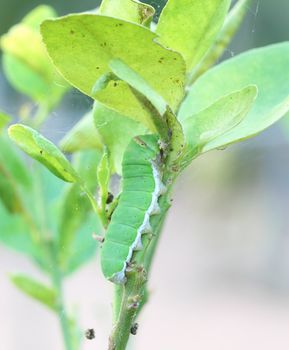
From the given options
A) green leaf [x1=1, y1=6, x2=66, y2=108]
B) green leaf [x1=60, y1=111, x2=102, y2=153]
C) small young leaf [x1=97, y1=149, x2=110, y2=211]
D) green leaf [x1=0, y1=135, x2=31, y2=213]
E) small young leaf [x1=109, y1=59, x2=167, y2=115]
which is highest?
small young leaf [x1=109, y1=59, x2=167, y2=115]

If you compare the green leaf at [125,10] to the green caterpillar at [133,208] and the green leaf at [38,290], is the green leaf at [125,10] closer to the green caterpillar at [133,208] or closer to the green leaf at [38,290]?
the green caterpillar at [133,208]

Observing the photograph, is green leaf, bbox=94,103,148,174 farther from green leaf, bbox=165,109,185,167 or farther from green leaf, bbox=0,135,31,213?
green leaf, bbox=0,135,31,213

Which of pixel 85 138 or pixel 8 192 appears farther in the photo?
pixel 8 192

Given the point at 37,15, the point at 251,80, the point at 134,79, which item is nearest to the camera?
the point at 134,79

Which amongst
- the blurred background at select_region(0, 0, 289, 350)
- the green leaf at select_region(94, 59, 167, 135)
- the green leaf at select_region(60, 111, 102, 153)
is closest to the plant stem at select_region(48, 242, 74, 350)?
the green leaf at select_region(60, 111, 102, 153)

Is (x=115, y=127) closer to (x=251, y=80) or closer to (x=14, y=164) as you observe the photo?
(x=251, y=80)

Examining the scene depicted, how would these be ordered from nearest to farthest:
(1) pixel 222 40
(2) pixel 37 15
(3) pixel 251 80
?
(3) pixel 251 80, (1) pixel 222 40, (2) pixel 37 15

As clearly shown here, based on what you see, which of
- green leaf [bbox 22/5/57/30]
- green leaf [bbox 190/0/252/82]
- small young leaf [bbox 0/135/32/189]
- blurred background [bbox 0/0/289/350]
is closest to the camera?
green leaf [bbox 190/0/252/82]

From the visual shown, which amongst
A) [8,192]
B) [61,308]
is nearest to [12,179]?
[8,192]
